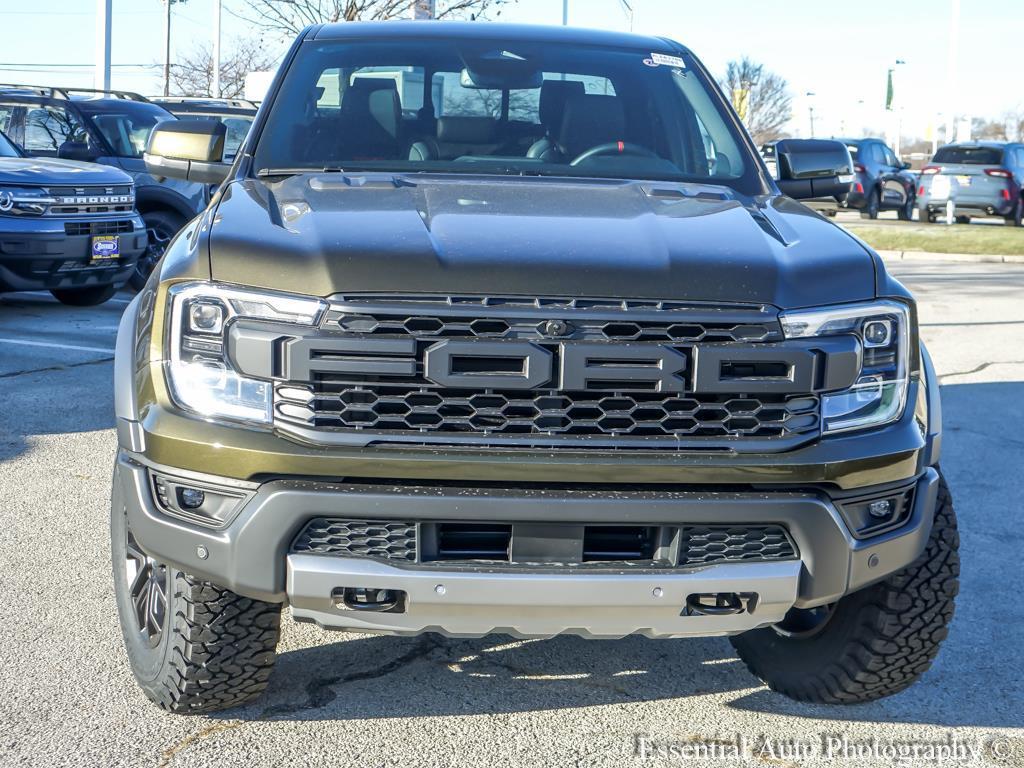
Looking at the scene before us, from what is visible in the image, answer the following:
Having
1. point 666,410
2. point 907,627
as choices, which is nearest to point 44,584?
point 666,410

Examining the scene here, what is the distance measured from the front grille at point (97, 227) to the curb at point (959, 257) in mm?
11767

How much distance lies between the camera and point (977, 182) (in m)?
26.4

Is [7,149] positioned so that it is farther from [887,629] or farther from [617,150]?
[887,629]

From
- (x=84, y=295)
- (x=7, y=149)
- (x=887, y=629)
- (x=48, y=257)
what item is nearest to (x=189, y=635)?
(x=887, y=629)

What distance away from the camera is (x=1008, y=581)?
4.64 meters

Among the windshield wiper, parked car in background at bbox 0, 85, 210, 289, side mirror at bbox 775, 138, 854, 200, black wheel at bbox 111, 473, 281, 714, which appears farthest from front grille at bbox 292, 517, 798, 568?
parked car in background at bbox 0, 85, 210, 289

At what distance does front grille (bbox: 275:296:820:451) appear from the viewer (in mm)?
2791

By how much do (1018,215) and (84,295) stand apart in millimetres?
21165

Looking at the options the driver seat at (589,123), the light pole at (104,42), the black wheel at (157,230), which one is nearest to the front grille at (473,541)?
the driver seat at (589,123)

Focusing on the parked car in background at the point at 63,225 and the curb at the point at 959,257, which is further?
the curb at the point at 959,257

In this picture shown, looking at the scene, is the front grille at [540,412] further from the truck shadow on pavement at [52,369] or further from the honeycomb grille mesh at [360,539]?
the truck shadow on pavement at [52,369]

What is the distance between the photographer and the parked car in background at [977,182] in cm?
2628

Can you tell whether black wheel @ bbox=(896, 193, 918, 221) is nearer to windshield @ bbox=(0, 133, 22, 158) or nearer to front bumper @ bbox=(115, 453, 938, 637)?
windshield @ bbox=(0, 133, 22, 158)

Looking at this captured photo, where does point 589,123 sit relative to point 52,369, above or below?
above
